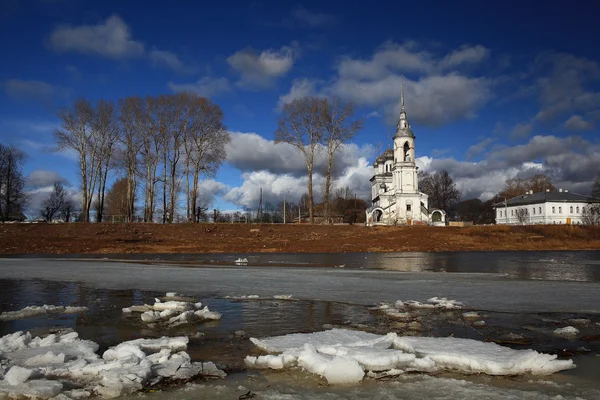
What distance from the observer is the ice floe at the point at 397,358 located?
14.6 feet

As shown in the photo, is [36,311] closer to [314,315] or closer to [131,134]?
[314,315]

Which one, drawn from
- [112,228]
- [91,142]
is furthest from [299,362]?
[91,142]

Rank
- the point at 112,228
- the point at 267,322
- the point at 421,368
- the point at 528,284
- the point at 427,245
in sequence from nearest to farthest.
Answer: the point at 421,368 < the point at 267,322 < the point at 528,284 < the point at 427,245 < the point at 112,228

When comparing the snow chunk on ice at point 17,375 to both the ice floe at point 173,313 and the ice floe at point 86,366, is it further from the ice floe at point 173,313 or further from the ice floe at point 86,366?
Result: the ice floe at point 173,313

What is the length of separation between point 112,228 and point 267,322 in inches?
1413

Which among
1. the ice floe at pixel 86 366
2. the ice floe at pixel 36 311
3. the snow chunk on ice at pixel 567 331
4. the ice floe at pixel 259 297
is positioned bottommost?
the ice floe at pixel 259 297

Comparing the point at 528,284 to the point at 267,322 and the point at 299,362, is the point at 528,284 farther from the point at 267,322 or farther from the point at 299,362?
the point at 299,362

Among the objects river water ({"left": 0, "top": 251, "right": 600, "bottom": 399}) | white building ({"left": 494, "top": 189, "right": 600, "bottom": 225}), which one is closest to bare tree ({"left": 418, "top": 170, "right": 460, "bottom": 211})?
white building ({"left": 494, "top": 189, "right": 600, "bottom": 225})

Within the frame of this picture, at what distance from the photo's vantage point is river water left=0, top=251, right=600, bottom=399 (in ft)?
13.3

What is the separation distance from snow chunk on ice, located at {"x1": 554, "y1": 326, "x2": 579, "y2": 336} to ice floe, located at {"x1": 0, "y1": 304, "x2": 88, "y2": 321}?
810cm

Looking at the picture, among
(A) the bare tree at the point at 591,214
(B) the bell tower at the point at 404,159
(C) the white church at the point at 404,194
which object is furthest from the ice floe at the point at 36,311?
(A) the bare tree at the point at 591,214

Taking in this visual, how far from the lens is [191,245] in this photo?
32.4 metres

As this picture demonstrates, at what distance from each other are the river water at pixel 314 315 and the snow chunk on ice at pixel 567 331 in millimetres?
96

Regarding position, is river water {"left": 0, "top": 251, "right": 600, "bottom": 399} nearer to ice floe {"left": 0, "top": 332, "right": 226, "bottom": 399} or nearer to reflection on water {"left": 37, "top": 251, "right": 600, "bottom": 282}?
ice floe {"left": 0, "top": 332, "right": 226, "bottom": 399}
